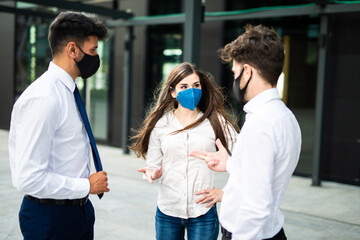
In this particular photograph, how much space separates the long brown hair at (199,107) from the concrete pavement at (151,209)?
6.54ft

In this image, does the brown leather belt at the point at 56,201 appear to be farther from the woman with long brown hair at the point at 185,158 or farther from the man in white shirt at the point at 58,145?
the woman with long brown hair at the point at 185,158

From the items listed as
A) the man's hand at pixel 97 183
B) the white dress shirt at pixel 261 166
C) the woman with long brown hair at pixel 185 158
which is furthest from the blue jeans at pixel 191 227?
the white dress shirt at pixel 261 166

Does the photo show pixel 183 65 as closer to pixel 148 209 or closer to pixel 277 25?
pixel 148 209

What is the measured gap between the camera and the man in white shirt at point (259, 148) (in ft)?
5.75

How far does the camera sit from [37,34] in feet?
40.1

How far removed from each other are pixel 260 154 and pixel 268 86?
1.16 ft

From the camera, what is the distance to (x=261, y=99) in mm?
1874

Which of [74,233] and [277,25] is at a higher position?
[277,25]

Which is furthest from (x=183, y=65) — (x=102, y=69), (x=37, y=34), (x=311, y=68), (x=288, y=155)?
(x=37, y=34)

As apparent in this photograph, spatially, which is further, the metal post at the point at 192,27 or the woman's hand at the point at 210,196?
the metal post at the point at 192,27

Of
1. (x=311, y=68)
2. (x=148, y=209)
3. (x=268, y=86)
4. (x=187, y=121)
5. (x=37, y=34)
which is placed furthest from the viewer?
(x=37, y=34)

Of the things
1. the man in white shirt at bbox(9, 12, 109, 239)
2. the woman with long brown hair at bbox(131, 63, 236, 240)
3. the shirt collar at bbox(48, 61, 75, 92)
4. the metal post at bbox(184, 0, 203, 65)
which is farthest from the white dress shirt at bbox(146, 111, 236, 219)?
the metal post at bbox(184, 0, 203, 65)

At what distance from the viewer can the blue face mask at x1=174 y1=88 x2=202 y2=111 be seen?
9.38 ft

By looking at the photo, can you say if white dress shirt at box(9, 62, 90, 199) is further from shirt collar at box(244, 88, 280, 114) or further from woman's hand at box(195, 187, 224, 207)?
shirt collar at box(244, 88, 280, 114)
